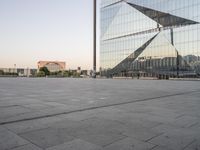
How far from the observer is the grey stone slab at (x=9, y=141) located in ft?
12.2

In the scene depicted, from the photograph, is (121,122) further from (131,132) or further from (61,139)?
(61,139)

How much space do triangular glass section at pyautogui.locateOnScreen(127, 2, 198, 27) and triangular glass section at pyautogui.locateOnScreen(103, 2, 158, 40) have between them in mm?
1132

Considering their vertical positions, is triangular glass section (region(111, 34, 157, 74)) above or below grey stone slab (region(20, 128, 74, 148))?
above

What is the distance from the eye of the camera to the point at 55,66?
191 metres

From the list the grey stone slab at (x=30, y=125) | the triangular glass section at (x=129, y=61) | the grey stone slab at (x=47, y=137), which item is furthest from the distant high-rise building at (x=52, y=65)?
the grey stone slab at (x=47, y=137)

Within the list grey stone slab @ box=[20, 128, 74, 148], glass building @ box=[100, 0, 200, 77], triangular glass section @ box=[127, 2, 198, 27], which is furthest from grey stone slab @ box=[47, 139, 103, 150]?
triangular glass section @ box=[127, 2, 198, 27]

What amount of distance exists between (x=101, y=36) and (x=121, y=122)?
78689mm

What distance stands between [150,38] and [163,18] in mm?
6979

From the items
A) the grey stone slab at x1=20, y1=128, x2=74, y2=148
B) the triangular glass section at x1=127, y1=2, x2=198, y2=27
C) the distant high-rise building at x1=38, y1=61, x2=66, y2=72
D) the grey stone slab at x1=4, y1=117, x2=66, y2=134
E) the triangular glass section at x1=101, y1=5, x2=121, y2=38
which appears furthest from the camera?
the distant high-rise building at x1=38, y1=61, x2=66, y2=72

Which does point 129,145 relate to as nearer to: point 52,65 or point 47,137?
point 47,137

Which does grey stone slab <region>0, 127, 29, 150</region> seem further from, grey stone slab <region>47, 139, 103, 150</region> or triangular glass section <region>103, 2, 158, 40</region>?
triangular glass section <region>103, 2, 158, 40</region>

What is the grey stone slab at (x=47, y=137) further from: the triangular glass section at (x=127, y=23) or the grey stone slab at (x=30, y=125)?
the triangular glass section at (x=127, y=23)

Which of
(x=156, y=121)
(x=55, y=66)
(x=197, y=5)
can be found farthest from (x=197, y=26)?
(x=55, y=66)

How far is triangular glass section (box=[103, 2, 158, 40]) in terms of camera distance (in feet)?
221
